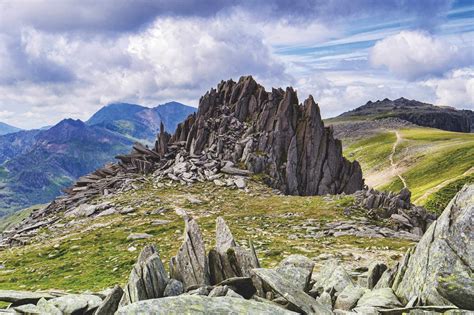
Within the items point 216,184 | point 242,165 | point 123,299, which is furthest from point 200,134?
point 123,299

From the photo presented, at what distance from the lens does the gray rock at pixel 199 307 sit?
13.2 m

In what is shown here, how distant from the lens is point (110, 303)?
1767 centimetres

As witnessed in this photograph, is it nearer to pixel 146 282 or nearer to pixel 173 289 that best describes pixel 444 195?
pixel 173 289

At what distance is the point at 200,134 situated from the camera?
8606 centimetres

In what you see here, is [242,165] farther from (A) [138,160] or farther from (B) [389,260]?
(B) [389,260]

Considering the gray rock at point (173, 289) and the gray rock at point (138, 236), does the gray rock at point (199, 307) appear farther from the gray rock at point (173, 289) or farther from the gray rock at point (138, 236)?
the gray rock at point (138, 236)

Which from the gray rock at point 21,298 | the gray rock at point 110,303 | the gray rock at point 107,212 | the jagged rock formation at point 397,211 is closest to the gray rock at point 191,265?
the gray rock at point 110,303

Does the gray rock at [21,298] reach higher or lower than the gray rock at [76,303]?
lower

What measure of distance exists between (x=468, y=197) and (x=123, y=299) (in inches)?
637

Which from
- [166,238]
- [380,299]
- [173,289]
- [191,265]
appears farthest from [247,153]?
[380,299]

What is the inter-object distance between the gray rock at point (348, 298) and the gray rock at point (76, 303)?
37.3 feet

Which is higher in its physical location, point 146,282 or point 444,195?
point 146,282

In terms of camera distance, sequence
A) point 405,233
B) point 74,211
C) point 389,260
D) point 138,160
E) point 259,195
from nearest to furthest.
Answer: point 389,260
point 405,233
point 74,211
point 259,195
point 138,160

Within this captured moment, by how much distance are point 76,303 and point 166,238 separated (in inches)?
970
